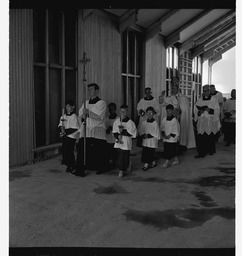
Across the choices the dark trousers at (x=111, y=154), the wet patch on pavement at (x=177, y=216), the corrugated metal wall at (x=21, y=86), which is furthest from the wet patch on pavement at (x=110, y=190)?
the corrugated metal wall at (x=21, y=86)

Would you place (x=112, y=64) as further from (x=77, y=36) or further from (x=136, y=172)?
(x=136, y=172)

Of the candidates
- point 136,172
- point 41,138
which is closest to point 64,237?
point 136,172

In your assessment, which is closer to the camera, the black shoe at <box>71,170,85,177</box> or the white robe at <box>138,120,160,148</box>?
the black shoe at <box>71,170,85,177</box>

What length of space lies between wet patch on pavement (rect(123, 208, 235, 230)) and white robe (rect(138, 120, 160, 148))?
8.72 feet

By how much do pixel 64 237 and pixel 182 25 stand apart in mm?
11600

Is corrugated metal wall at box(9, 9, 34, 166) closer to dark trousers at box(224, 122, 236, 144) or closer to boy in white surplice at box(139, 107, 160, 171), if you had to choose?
boy in white surplice at box(139, 107, 160, 171)

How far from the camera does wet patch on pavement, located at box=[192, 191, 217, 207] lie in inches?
192

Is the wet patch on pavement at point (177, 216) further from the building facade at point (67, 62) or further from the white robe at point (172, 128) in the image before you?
the white robe at point (172, 128)

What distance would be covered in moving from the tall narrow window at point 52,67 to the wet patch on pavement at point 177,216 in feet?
13.8


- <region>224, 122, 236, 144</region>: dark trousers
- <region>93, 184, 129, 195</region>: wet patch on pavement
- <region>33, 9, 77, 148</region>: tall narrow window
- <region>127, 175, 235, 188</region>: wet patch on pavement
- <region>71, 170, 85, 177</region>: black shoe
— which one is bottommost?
<region>93, 184, 129, 195</region>: wet patch on pavement

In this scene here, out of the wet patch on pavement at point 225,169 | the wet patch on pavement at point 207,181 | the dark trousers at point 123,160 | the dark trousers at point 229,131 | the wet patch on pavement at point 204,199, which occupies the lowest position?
the wet patch on pavement at point 204,199

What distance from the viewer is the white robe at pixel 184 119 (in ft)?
29.0

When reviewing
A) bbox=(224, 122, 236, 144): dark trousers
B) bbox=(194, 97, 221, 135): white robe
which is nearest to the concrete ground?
bbox=(194, 97, 221, 135): white robe

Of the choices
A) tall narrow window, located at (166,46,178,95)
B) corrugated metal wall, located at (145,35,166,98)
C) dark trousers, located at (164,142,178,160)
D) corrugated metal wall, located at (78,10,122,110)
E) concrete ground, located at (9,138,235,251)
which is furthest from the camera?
tall narrow window, located at (166,46,178,95)
